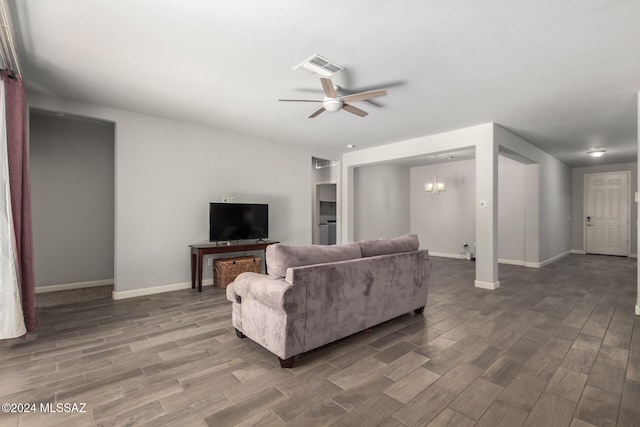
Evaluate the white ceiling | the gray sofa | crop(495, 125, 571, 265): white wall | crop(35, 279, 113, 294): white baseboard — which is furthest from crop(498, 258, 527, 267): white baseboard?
crop(35, 279, 113, 294): white baseboard

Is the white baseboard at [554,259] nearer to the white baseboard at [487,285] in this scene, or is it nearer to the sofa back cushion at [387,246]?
the white baseboard at [487,285]

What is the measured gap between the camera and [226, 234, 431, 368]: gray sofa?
7.66 feet

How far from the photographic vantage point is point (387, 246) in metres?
3.25

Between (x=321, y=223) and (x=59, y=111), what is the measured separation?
627 centimetres

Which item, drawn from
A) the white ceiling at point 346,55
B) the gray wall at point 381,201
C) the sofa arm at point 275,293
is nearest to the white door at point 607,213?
the gray wall at point 381,201

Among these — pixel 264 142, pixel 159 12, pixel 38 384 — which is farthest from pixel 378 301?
pixel 264 142

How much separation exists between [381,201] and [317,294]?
243 inches

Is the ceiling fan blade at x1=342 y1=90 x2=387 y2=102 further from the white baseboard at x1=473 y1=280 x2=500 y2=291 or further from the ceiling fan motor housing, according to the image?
the white baseboard at x1=473 y1=280 x2=500 y2=291

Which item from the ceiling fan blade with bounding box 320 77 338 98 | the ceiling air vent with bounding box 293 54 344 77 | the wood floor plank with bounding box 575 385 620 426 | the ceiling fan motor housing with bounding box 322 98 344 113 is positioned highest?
the ceiling air vent with bounding box 293 54 344 77

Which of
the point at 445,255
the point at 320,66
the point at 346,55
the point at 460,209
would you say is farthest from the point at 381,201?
the point at 346,55

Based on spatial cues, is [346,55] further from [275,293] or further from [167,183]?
[167,183]

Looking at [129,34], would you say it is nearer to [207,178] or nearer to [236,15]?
[236,15]

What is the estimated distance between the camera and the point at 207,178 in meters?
5.12

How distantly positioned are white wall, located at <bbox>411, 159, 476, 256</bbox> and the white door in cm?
390
